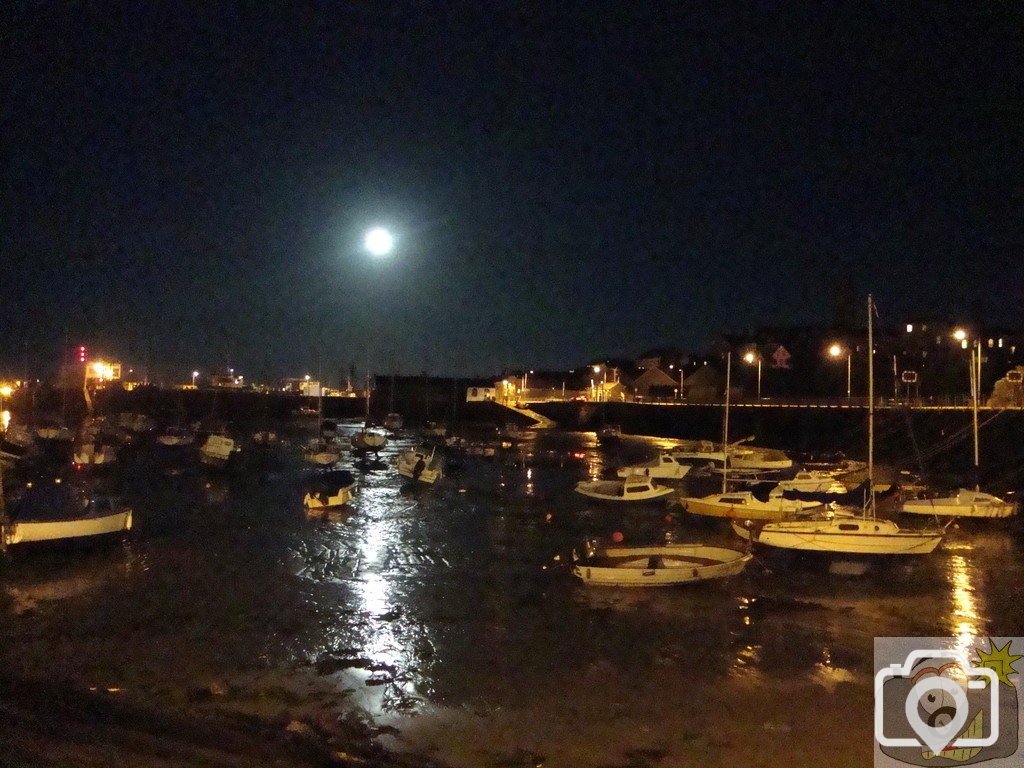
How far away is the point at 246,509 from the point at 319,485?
7.24 meters

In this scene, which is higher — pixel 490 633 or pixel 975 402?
pixel 975 402

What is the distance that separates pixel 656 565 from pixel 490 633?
5.24 metres

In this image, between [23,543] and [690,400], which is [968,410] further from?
[23,543]

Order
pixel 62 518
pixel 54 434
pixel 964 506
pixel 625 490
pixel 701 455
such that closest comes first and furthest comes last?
pixel 62 518 < pixel 964 506 < pixel 625 490 < pixel 701 455 < pixel 54 434

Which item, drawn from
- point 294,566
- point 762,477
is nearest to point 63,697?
point 294,566

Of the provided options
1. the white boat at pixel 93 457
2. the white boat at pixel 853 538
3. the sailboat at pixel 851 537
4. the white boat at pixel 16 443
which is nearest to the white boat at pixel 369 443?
the white boat at pixel 93 457

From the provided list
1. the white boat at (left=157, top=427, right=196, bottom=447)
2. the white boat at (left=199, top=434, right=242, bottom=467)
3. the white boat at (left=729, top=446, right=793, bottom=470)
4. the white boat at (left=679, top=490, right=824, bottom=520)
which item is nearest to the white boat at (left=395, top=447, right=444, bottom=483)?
the white boat at (left=199, top=434, right=242, bottom=467)

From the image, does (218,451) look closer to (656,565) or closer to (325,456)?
(325,456)

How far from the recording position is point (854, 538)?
2219 cm

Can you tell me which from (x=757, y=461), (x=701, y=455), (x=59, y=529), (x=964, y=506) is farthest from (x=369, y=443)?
(x=964, y=506)

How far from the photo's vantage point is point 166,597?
1919 cm

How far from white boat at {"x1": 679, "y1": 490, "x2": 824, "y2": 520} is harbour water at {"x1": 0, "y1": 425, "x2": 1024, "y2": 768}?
1954mm

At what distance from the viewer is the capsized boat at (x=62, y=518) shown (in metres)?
22.6

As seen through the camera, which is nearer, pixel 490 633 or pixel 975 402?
pixel 490 633
